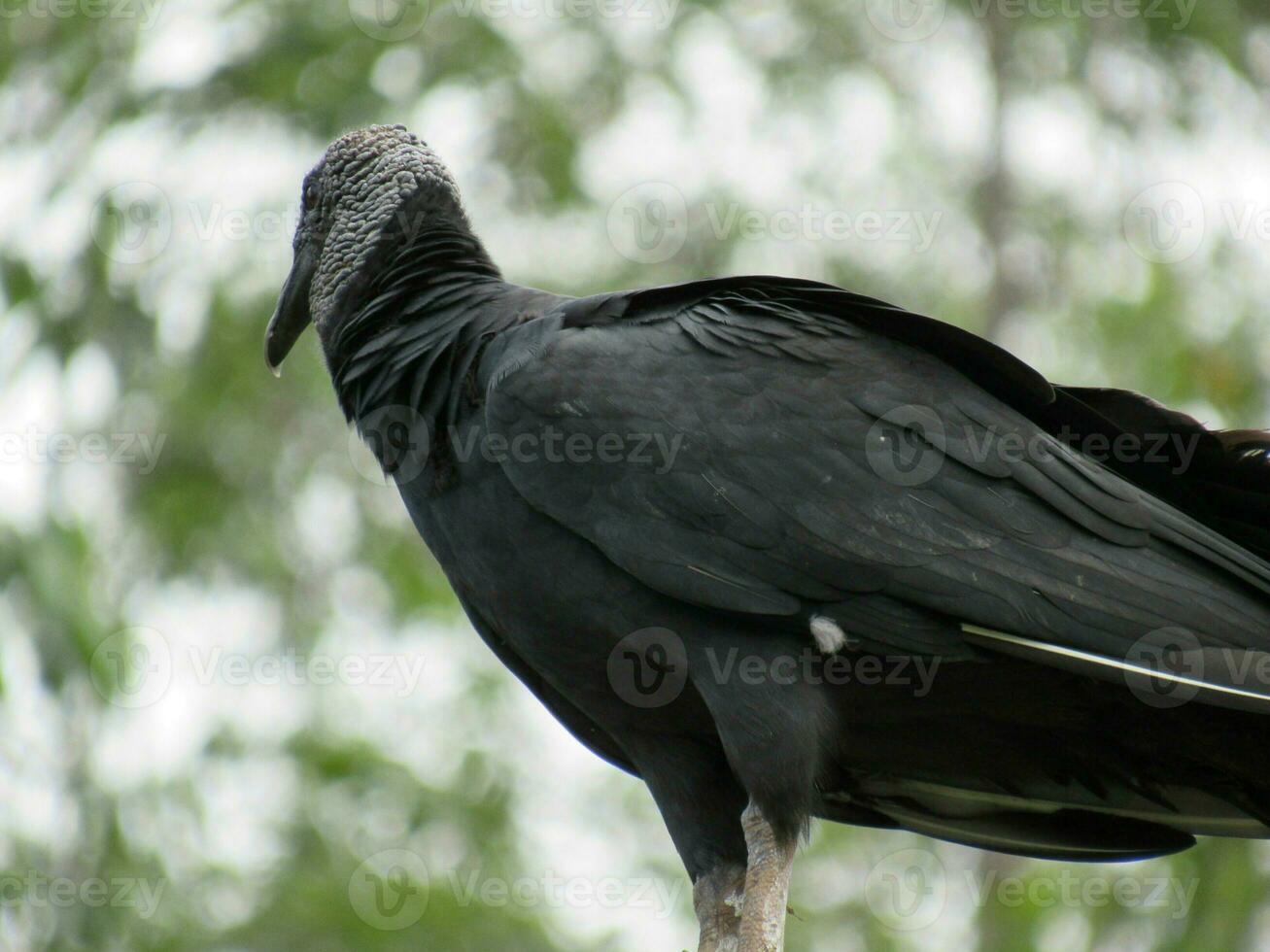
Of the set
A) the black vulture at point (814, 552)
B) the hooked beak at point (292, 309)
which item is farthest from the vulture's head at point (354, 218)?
the black vulture at point (814, 552)

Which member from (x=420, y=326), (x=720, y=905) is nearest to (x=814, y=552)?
(x=720, y=905)

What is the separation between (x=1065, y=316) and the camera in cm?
969

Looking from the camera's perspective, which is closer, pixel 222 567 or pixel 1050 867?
pixel 1050 867

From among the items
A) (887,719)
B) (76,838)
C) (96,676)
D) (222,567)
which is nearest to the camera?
(887,719)

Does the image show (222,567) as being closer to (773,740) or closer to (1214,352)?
(1214,352)

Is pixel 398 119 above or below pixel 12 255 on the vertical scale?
above

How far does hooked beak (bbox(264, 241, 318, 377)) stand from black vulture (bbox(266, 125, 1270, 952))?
430mm

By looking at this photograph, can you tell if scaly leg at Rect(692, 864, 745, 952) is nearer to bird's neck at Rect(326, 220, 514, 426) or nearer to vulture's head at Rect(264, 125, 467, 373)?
bird's neck at Rect(326, 220, 514, 426)

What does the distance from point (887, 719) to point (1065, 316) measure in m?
6.85

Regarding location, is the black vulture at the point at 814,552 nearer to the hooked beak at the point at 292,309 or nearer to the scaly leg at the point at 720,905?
the scaly leg at the point at 720,905

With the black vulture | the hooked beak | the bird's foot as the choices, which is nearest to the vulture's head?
the hooked beak

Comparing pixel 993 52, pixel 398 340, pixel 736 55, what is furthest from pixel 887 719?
pixel 993 52

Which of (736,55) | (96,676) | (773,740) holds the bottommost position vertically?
(96,676)

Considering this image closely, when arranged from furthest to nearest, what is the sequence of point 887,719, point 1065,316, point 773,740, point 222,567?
point 1065,316
point 222,567
point 887,719
point 773,740
